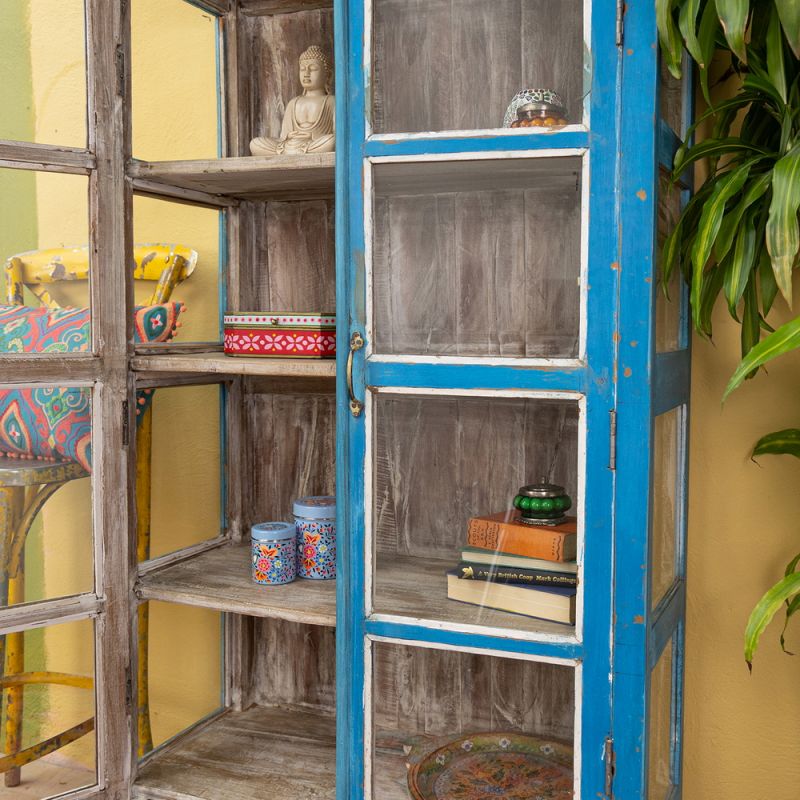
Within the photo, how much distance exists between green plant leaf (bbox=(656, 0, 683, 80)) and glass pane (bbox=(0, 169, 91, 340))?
3.60ft

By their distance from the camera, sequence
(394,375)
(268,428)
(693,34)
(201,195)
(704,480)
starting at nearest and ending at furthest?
1. (693,34)
2. (394,375)
3. (704,480)
4. (201,195)
5. (268,428)

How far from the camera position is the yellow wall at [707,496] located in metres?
1.75

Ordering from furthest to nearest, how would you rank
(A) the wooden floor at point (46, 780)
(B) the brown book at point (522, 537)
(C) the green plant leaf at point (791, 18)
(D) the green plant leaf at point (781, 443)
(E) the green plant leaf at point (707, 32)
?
(A) the wooden floor at point (46, 780) < (D) the green plant leaf at point (781, 443) < (B) the brown book at point (522, 537) < (E) the green plant leaf at point (707, 32) < (C) the green plant leaf at point (791, 18)

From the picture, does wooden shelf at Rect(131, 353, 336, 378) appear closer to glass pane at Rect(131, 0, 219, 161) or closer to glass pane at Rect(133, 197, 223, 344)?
glass pane at Rect(133, 197, 223, 344)

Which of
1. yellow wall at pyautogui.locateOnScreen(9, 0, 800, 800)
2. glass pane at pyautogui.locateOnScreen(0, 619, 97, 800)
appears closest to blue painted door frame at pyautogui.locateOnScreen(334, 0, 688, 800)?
yellow wall at pyautogui.locateOnScreen(9, 0, 800, 800)

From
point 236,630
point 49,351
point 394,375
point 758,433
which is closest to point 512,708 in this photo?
point 394,375

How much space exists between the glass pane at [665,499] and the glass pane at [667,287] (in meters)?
0.14

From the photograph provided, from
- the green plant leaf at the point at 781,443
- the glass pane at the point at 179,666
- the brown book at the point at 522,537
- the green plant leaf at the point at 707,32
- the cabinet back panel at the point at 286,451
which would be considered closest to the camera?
the green plant leaf at the point at 707,32

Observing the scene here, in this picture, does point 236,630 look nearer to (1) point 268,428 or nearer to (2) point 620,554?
(1) point 268,428

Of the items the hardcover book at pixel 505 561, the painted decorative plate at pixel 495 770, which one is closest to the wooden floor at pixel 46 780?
the painted decorative plate at pixel 495 770

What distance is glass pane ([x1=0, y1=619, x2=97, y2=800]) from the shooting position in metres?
1.78

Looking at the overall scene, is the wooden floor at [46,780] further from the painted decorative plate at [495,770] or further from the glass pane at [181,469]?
the painted decorative plate at [495,770]

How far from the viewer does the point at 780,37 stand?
1.38 metres

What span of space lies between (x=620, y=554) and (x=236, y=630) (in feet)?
→ 3.64
